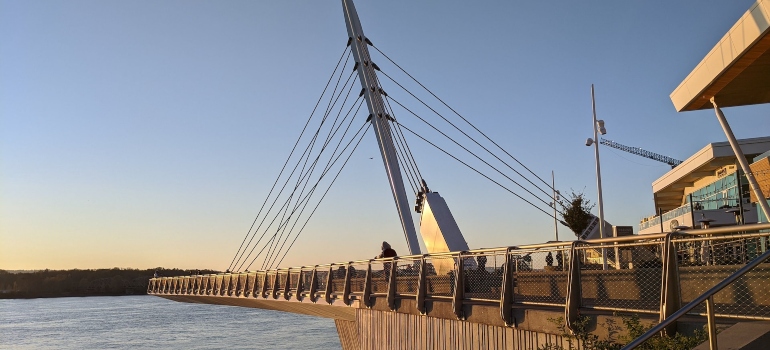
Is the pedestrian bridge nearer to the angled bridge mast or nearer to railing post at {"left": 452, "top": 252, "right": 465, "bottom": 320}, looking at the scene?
railing post at {"left": 452, "top": 252, "right": 465, "bottom": 320}

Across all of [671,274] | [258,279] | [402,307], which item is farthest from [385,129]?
[671,274]

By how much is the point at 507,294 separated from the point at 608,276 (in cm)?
184

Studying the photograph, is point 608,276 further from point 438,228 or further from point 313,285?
point 313,285

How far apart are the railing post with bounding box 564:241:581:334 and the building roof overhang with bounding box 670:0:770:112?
17.4 ft

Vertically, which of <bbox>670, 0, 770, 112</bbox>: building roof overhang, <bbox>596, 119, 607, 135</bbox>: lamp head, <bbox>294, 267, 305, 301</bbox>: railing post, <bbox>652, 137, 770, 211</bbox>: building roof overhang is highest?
<bbox>652, 137, 770, 211</bbox>: building roof overhang

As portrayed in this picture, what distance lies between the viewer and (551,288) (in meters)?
10.8

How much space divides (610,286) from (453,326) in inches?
164

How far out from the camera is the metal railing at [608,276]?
7645 mm

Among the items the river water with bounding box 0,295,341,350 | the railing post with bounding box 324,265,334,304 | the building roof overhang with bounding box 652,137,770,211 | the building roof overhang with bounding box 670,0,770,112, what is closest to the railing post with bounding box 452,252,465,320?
the building roof overhang with bounding box 670,0,770,112

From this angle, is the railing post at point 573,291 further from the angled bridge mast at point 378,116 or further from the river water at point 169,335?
the river water at point 169,335

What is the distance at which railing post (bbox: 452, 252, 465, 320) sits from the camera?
12.5 meters

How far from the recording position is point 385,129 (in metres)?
29.2

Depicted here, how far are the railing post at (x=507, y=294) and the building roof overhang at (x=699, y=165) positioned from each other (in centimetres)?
2592

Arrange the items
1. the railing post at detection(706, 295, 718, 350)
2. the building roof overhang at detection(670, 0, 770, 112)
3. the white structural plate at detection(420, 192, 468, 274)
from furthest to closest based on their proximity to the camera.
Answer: the white structural plate at detection(420, 192, 468, 274)
the building roof overhang at detection(670, 0, 770, 112)
the railing post at detection(706, 295, 718, 350)
